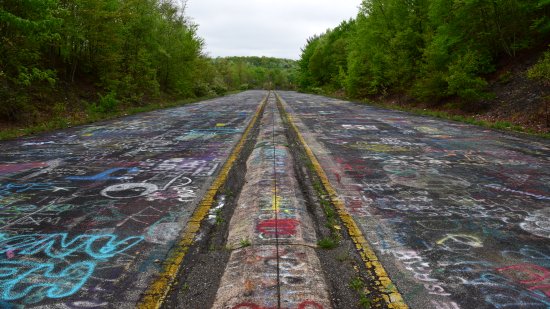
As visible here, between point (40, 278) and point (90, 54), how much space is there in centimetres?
2346

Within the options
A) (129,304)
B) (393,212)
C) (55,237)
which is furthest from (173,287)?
(393,212)

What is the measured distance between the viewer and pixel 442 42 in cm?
2189

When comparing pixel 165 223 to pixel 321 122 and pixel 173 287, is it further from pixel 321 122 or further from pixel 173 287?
pixel 321 122

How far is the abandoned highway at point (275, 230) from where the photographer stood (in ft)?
10.6

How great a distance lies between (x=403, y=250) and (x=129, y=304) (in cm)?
283

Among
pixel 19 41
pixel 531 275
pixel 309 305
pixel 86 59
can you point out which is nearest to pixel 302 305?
pixel 309 305

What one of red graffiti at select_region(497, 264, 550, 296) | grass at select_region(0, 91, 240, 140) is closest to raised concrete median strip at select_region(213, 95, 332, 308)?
red graffiti at select_region(497, 264, 550, 296)

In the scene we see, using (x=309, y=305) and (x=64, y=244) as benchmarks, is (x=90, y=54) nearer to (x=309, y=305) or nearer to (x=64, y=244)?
(x=64, y=244)

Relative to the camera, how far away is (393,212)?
526 centimetres

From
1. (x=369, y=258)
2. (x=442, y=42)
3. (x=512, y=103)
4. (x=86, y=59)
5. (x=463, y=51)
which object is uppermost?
(x=442, y=42)

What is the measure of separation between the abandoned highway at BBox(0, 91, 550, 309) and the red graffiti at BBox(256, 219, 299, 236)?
1.0 inches

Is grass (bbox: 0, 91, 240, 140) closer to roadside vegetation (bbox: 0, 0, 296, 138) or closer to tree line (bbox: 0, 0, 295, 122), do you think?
roadside vegetation (bbox: 0, 0, 296, 138)

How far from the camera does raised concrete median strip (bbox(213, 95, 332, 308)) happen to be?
10.2 ft

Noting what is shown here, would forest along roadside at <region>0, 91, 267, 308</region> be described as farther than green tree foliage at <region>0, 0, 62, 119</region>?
No
